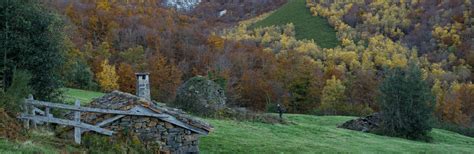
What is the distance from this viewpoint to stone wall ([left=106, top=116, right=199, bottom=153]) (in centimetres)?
1532

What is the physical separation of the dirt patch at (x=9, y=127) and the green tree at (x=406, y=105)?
31832 millimetres

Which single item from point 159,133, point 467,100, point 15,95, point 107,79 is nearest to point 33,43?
point 15,95

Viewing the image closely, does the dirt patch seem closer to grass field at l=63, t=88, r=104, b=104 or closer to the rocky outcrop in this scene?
grass field at l=63, t=88, r=104, b=104

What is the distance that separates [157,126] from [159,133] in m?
0.24

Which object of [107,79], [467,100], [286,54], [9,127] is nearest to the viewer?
[9,127]

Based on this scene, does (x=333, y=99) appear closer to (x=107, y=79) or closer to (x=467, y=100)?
(x=467, y=100)

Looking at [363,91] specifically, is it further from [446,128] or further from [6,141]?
[6,141]

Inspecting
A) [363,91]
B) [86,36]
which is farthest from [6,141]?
[86,36]

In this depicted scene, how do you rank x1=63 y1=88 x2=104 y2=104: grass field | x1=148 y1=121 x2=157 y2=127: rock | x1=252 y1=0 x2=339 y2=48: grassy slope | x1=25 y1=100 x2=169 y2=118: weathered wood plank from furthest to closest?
x1=252 y1=0 x2=339 y2=48: grassy slope → x1=63 y1=88 x2=104 y2=104: grass field → x1=148 y1=121 x2=157 y2=127: rock → x1=25 y1=100 x2=169 y2=118: weathered wood plank

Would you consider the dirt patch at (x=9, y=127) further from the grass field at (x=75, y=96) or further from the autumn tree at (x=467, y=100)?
the autumn tree at (x=467, y=100)

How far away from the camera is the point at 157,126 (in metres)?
15.6

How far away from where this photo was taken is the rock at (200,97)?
33.8 metres

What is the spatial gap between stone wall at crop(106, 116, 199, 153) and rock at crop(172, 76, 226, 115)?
17.5 m

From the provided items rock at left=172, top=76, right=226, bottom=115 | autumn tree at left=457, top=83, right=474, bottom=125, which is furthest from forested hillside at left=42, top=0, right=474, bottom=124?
rock at left=172, top=76, right=226, bottom=115
